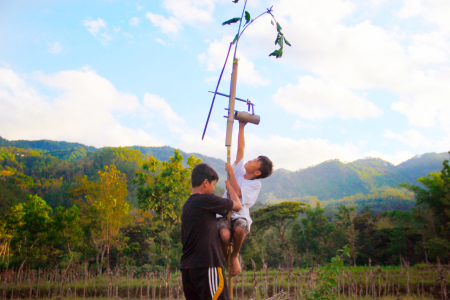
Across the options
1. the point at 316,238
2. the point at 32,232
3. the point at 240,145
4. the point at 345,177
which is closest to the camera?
the point at 240,145

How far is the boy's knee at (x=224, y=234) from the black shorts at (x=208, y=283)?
0.31 metres

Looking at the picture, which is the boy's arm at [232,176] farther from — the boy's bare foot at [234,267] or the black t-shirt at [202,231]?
the boy's bare foot at [234,267]

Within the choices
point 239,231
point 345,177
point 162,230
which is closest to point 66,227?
point 162,230

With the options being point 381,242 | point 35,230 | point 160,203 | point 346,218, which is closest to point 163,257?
point 160,203

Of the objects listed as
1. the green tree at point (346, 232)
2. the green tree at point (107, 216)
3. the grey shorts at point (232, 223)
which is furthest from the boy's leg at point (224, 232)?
the green tree at point (346, 232)

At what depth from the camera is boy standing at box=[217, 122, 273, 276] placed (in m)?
2.93

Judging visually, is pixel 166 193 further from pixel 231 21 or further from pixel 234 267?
pixel 231 21

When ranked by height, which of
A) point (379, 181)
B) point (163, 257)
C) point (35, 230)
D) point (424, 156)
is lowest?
point (163, 257)

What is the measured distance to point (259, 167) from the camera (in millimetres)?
3229

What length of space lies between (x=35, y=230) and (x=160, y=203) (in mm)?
5853

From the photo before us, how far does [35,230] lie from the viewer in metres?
16.6

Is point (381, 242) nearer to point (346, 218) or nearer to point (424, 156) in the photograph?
point (346, 218)

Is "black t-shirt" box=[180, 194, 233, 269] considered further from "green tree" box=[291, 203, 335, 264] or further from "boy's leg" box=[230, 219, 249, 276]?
"green tree" box=[291, 203, 335, 264]

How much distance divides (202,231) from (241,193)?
0.59 meters
